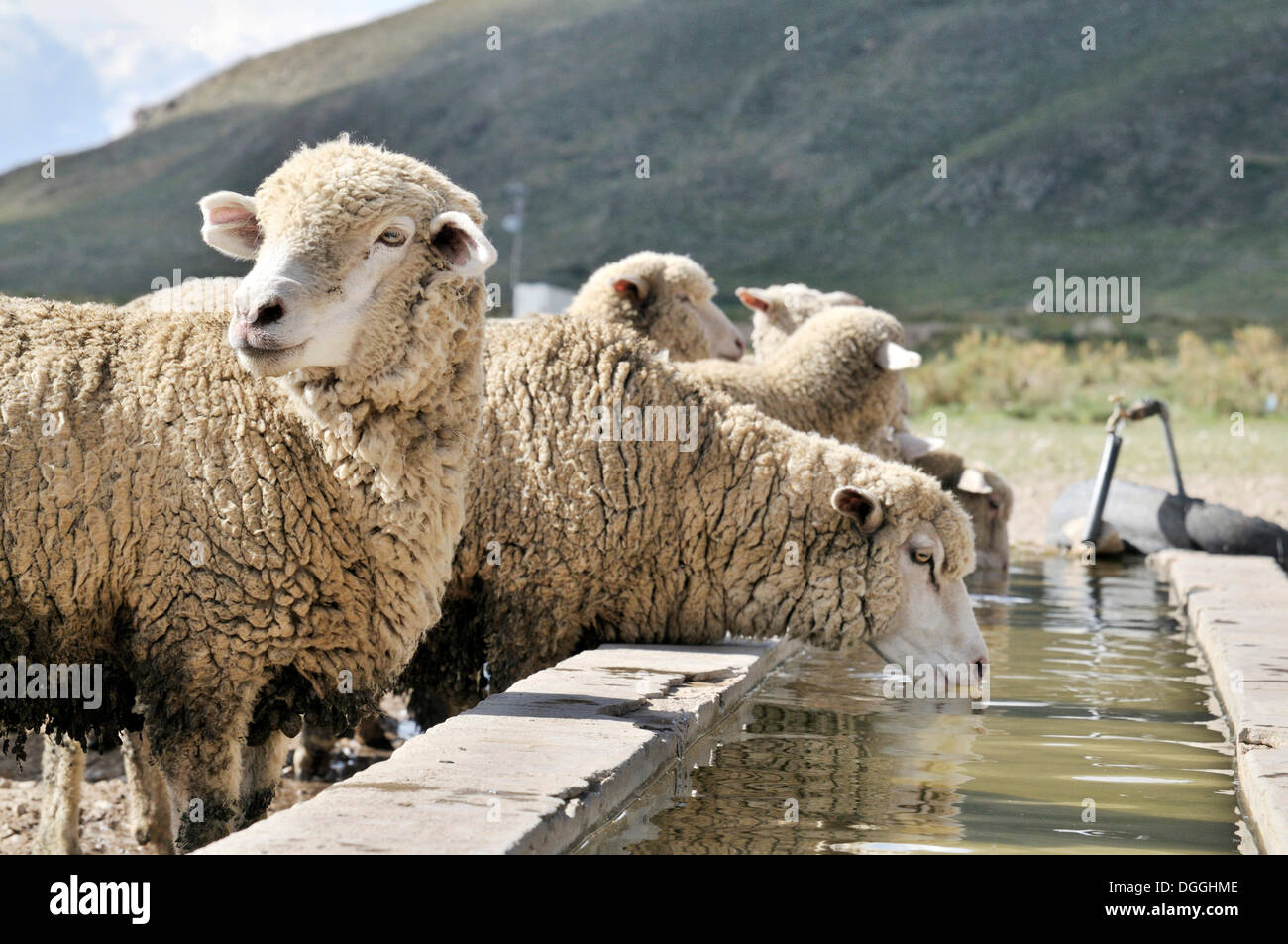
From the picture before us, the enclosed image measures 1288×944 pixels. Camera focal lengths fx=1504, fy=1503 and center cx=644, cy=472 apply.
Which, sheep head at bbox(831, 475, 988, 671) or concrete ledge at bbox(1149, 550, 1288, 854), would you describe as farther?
sheep head at bbox(831, 475, 988, 671)

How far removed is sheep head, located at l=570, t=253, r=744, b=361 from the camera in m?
8.12

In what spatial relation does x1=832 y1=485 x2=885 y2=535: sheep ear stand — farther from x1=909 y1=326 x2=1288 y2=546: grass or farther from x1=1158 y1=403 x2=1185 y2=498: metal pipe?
x1=909 y1=326 x2=1288 y2=546: grass

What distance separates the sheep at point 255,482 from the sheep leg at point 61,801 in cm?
119

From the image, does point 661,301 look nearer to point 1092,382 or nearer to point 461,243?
point 461,243

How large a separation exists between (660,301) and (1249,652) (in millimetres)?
3579

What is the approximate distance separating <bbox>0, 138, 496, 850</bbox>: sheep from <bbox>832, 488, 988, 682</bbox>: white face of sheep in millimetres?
1876

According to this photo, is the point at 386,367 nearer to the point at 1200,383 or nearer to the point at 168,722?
the point at 168,722

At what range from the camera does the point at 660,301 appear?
8195 mm

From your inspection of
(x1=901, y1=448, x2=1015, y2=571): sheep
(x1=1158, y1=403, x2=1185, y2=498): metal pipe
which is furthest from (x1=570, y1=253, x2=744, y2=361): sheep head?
(x1=1158, y1=403, x2=1185, y2=498): metal pipe

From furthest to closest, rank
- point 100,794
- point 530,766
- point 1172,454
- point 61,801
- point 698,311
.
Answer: point 1172,454 < point 698,311 < point 100,794 < point 61,801 < point 530,766

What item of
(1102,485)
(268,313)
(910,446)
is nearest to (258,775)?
(268,313)

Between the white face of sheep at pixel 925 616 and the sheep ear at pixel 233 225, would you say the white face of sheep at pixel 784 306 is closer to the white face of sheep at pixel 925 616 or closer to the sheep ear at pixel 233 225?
the white face of sheep at pixel 925 616

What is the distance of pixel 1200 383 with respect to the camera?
21.9 m
